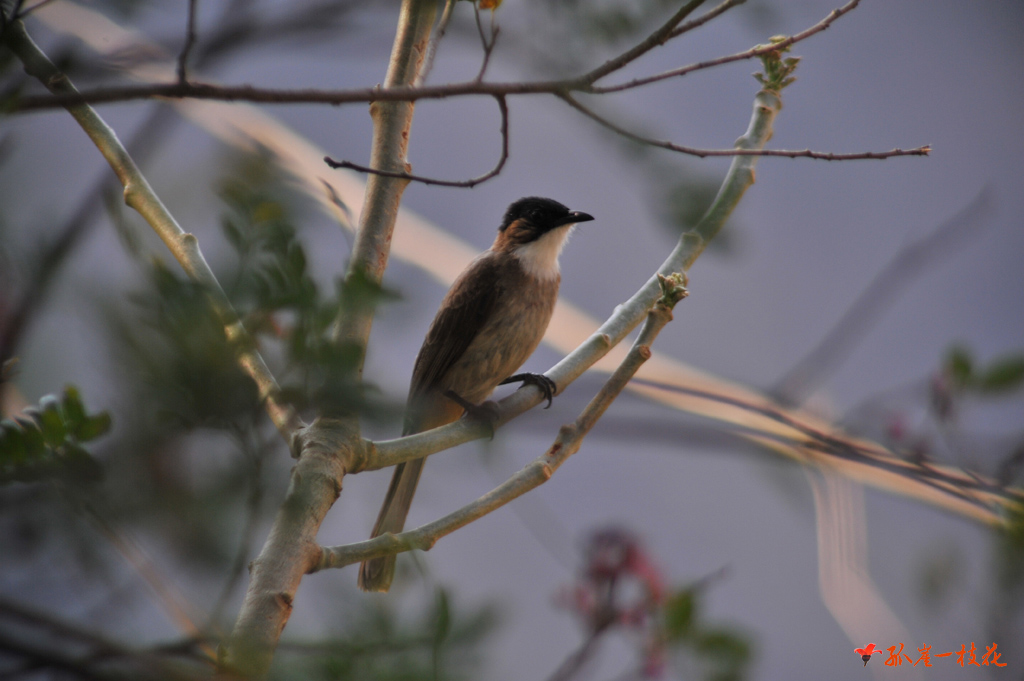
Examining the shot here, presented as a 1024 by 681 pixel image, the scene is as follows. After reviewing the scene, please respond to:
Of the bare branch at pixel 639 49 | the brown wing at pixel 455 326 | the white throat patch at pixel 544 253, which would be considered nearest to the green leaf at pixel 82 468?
the bare branch at pixel 639 49

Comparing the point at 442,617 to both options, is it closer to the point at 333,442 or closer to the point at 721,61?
the point at 333,442

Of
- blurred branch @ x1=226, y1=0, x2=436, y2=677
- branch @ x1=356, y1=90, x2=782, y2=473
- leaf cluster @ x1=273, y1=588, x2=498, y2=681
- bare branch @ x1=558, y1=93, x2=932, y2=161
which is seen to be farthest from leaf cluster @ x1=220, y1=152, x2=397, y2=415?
branch @ x1=356, y1=90, x2=782, y2=473

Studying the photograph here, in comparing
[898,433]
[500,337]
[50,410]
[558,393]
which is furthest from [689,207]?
[500,337]

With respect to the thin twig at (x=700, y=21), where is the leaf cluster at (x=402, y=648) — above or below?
below

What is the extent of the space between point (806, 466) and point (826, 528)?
0.18 metres

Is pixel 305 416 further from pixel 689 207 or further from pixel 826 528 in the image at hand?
pixel 826 528

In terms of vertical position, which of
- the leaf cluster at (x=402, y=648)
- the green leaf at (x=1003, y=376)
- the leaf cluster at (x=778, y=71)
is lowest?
the leaf cluster at (x=402, y=648)

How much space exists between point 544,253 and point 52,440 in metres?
2.88

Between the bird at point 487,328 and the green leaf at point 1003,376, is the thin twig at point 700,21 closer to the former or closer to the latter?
the green leaf at point 1003,376

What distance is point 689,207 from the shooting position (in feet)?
4.82

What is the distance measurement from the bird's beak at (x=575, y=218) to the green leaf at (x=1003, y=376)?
6.73 ft

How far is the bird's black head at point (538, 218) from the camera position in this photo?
11.7 ft

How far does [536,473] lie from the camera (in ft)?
5.35

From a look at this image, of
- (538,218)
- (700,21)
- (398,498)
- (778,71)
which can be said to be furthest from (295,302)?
(538,218)
